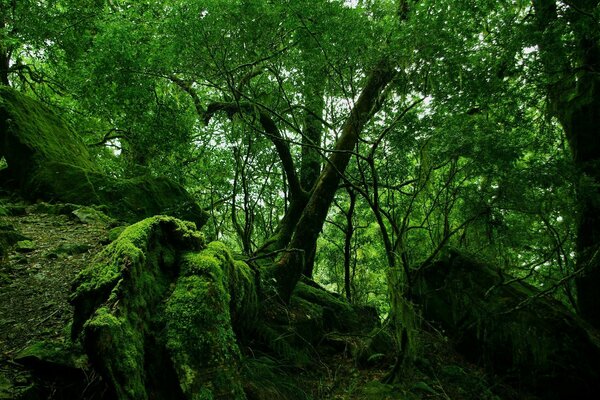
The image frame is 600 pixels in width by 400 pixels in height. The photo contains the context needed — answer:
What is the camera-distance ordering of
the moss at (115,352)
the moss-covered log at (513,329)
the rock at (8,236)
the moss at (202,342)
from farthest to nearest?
1. the moss-covered log at (513,329)
2. the rock at (8,236)
3. the moss at (202,342)
4. the moss at (115,352)

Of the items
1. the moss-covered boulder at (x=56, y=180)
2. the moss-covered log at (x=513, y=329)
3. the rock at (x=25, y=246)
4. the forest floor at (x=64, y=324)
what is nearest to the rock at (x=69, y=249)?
the forest floor at (x=64, y=324)

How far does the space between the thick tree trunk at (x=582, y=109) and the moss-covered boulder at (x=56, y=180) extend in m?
7.00

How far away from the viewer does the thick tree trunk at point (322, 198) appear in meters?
6.12

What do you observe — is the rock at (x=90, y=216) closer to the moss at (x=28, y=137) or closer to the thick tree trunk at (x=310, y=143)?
the moss at (x=28, y=137)

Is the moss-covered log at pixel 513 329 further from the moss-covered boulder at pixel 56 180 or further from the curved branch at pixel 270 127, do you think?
the moss-covered boulder at pixel 56 180

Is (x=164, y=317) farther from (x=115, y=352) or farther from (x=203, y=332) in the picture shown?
(x=115, y=352)

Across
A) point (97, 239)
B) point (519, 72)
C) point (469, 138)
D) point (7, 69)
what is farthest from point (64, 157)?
point (519, 72)

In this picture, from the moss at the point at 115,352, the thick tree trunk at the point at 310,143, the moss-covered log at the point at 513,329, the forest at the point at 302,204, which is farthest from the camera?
the thick tree trunk at the point at 310,143

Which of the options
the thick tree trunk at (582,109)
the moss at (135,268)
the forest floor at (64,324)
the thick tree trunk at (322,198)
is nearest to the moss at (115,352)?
the moss at (135,268)

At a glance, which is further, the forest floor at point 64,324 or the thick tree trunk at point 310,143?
the thick tree trunk at point 310,143

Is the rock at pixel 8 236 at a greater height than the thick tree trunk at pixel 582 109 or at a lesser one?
lesser

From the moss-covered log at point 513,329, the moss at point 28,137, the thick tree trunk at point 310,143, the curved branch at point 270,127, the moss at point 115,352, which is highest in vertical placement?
the thick tree trunk at point 310,143

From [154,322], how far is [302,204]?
5370mm

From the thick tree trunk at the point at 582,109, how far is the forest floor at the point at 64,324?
285 centimetres
